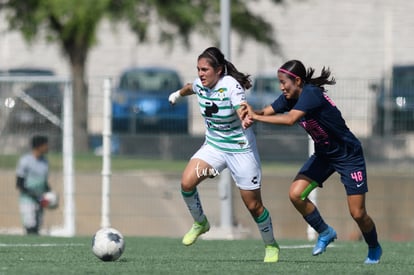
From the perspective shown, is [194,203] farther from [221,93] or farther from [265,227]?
[221,93]

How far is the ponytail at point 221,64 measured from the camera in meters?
11.4

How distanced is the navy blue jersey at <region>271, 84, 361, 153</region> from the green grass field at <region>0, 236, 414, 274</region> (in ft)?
3.60

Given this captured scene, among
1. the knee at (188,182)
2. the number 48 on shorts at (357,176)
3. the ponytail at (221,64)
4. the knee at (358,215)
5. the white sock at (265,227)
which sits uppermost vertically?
the ponytail at (221,64)

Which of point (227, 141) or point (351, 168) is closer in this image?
point (351, 168)

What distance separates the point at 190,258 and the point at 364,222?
1.74 meters

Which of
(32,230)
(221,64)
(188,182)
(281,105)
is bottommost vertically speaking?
(32,230)

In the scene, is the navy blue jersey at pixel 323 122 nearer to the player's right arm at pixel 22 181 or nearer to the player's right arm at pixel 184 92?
the player's right arm at pixel 184 92

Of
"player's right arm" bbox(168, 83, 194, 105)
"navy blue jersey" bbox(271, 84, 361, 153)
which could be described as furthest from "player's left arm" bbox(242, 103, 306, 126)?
"player's right arm" bbox(168, 83, 194, 105)

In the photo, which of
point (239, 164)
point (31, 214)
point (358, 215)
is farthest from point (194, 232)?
point (31, 214)

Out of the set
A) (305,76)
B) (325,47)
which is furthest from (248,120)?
(325,47)

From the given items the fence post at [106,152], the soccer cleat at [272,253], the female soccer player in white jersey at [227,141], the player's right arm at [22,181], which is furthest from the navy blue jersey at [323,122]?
the player's right arm at [22,181]

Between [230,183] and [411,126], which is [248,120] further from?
[411,126]

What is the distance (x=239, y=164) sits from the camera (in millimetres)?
11477

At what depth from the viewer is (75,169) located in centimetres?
1989
